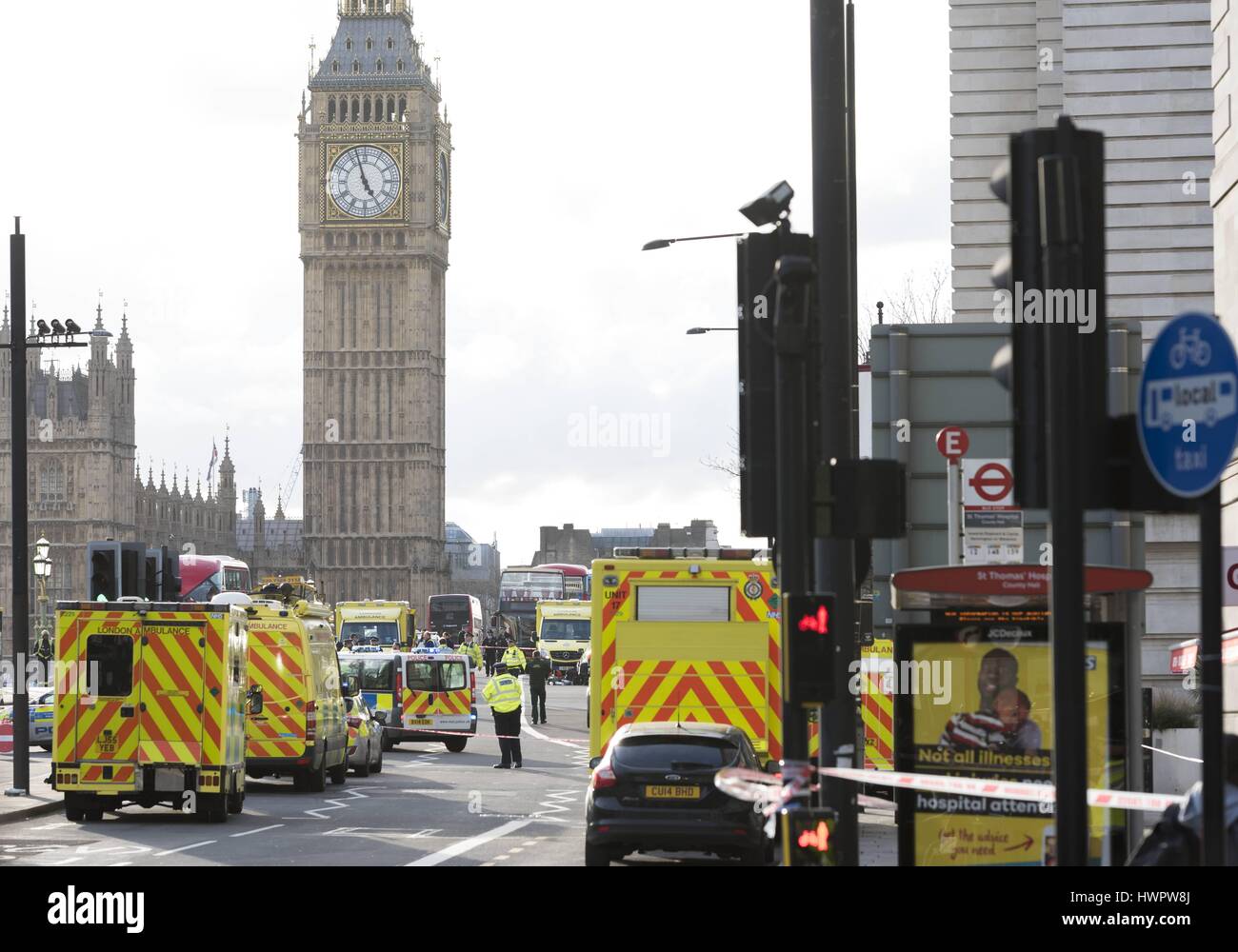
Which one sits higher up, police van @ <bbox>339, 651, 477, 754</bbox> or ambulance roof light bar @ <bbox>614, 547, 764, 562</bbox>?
ambulance roof light bar @ <bbox>614, 547, 764, 562</bbox>

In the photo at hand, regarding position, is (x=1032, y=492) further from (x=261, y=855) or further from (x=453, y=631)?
(x=453, y=631)

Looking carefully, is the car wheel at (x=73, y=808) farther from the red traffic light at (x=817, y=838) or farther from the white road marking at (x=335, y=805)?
the red traffic light at (x=817, y=838)

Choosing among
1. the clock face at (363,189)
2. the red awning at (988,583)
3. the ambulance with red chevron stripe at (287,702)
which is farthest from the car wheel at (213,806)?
the clock face at (363,189)

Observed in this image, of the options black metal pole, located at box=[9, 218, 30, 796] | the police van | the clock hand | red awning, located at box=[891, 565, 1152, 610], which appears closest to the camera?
red awning, located at box=[891, 565, 1152, 610]

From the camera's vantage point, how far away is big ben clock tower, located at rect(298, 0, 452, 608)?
414ft

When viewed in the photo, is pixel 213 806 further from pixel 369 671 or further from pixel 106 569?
pixel 369 671

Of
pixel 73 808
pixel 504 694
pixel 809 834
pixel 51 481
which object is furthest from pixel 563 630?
pixel 809 834

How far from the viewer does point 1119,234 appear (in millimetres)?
32281

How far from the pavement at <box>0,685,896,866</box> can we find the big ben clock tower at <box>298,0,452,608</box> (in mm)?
97330

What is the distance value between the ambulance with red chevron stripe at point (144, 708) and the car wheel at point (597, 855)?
6.62 m

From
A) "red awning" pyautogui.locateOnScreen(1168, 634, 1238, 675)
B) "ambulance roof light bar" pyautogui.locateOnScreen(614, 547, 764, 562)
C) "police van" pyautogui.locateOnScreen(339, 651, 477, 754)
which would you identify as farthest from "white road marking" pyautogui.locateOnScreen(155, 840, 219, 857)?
"police van" pyautogui.locateOnScreen(339, 651, 477, 754)

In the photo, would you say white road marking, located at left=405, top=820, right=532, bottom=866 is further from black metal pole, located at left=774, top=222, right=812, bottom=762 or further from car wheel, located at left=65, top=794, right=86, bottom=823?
black metal pole, located at left=774, top=222, right=812, bottom=762

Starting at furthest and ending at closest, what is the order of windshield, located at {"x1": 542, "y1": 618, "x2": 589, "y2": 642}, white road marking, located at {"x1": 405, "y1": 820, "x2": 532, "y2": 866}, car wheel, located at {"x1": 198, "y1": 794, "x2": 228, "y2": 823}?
windshield, located at {"x1": 542, "y1": 618, "x2": 589, "y2": 642} < car wheel, located at {"x1": 198, "y1": 794, "x2": 228, "y2": 823} < white road marking, located at {"x1": 405, "y1": 820, "x2": 532, "y2": 866}
